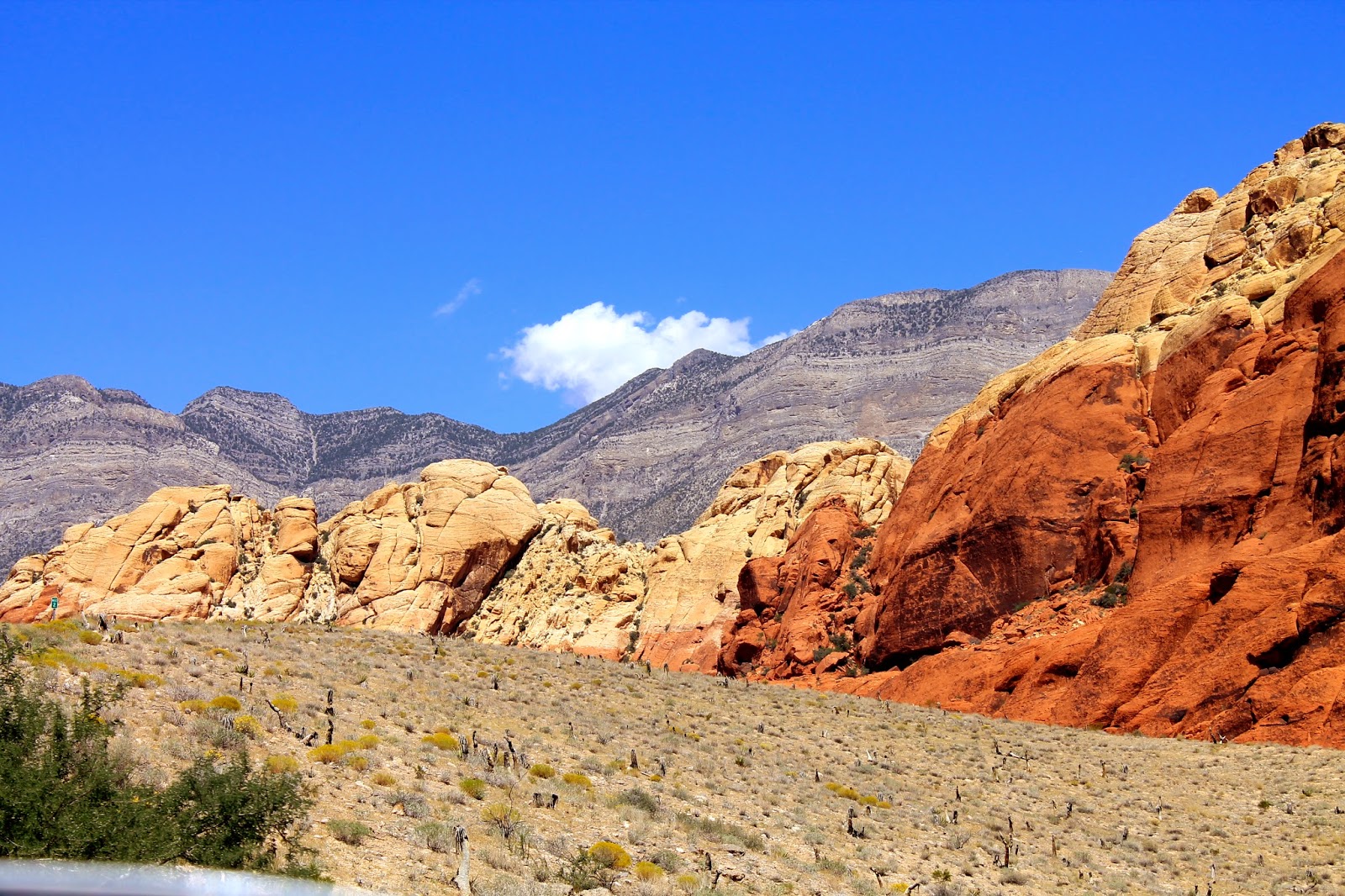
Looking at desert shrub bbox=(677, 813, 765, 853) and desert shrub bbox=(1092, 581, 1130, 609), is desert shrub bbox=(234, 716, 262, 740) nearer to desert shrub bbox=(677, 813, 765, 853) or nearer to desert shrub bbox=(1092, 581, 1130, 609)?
desert shrub bbox=(677, 813, 765, 853)

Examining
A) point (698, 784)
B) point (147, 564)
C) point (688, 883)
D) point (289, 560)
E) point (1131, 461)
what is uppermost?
point (147, 564)

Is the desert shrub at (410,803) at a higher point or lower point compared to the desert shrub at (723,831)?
higher

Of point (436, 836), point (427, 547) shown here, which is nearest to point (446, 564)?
point (427, 547)

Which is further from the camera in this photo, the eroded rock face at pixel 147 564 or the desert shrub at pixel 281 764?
the eroded rock face at pixel 147 564

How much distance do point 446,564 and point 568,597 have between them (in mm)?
7273

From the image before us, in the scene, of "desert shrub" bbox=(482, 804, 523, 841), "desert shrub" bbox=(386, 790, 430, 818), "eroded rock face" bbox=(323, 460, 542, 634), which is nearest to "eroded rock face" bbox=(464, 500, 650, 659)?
"eroded rock face" bbox=(323, 460, 542, 634)

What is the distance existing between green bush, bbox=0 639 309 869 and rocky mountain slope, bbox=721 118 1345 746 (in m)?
24.3

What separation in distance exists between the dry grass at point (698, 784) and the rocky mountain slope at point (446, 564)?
102ft

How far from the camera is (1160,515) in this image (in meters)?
37.9

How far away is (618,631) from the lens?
66.7 meters

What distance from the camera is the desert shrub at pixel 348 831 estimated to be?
50.5ft

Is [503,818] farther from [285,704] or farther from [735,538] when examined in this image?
[735,538]

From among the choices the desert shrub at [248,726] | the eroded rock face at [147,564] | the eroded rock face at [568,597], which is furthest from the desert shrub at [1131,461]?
the eroded rock face at [147,564]

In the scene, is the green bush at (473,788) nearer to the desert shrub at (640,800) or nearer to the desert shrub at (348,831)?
the desert shrub at (640,800)
